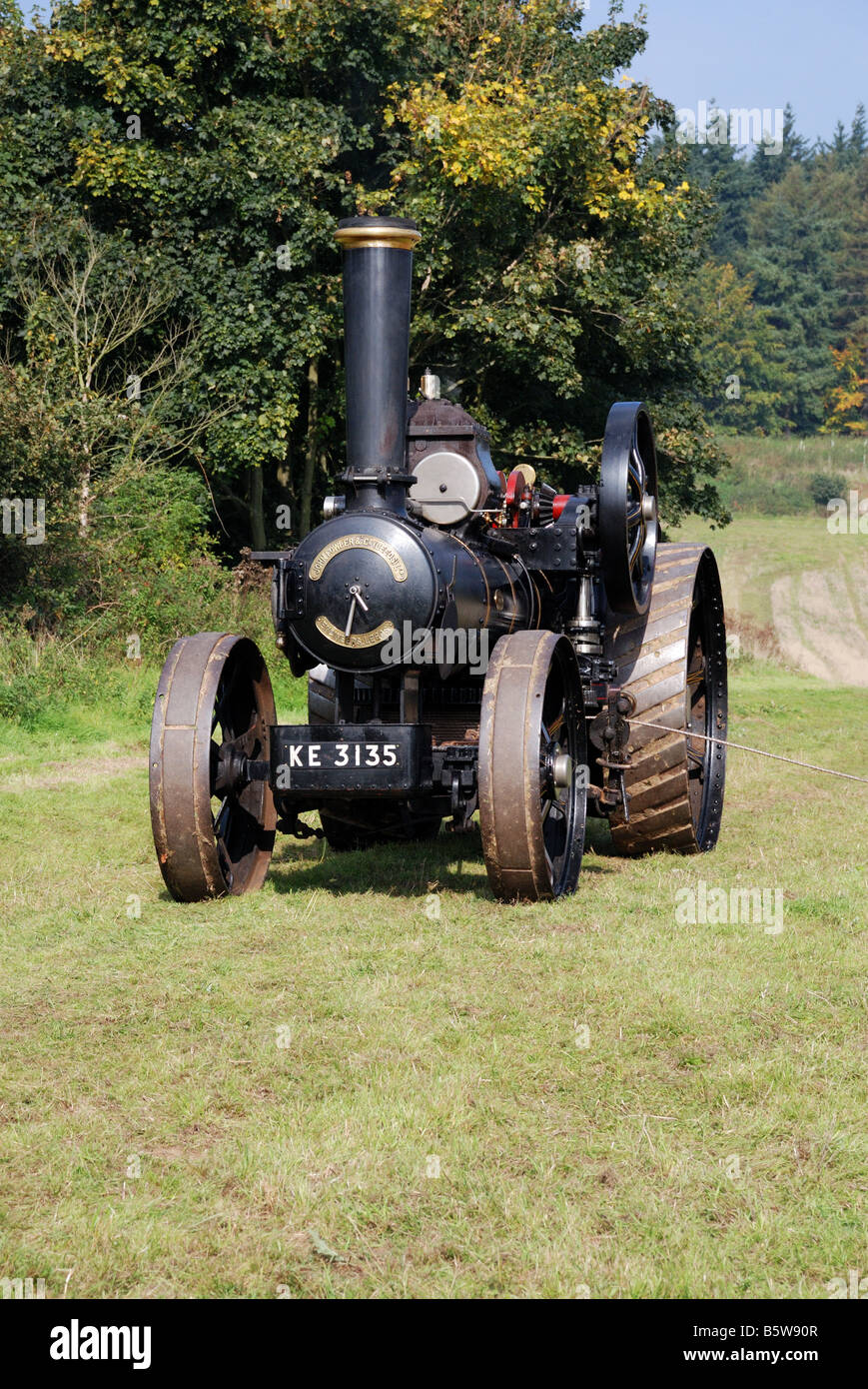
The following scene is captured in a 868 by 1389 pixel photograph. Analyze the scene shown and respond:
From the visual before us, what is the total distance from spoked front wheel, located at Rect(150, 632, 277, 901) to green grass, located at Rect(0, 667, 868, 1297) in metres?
0.21

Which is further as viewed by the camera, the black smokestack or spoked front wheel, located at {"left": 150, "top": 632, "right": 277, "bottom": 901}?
the black smokestack

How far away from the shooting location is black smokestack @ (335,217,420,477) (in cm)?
741

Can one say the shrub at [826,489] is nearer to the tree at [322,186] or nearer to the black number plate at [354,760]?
the tree at [322,186]

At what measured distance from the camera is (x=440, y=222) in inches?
763

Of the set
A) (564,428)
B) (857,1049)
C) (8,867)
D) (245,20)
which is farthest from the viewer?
(564,428)

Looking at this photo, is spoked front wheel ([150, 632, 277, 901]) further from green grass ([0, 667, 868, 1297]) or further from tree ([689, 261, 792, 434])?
tree ([689, 261, 792, 434])

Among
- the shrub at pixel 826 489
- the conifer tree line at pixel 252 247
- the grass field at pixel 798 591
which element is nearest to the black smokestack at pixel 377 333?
the conifer tree line at pixel 252 247

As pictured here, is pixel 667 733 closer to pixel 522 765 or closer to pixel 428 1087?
pixel 522 765

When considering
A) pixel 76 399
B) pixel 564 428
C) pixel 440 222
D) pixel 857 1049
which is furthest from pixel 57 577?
pixel 857 1049

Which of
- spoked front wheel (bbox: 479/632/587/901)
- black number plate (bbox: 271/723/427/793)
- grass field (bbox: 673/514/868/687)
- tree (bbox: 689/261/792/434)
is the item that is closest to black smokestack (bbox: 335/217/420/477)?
spoked front wheel (bbox: 479/632/587/901)

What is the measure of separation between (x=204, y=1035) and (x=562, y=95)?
699 inches

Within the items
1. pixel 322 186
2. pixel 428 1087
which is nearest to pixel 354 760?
pixel 428 1087

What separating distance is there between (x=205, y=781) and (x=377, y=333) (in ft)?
7.63
